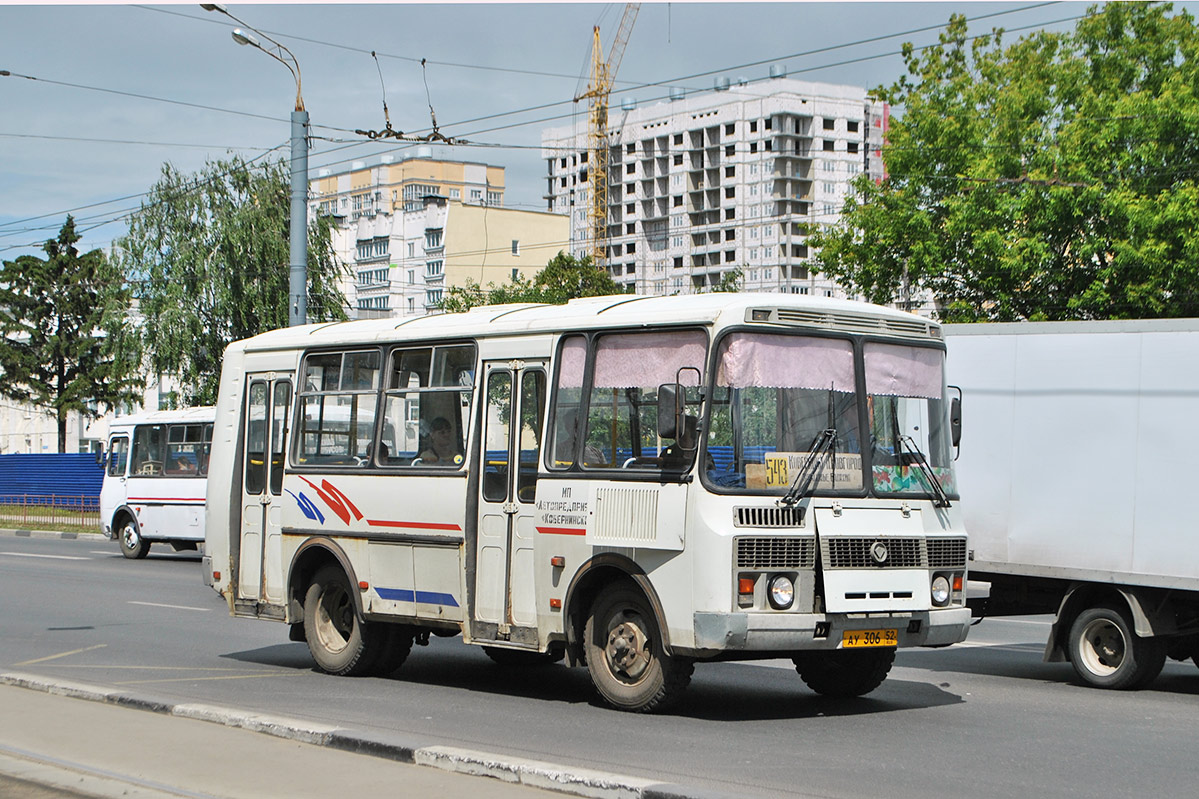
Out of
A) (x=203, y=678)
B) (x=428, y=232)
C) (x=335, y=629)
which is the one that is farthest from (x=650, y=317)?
(x=428, y=232)

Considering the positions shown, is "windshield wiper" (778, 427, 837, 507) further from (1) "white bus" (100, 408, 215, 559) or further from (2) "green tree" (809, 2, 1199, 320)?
(2) "green tree" (809, 2, 1199, 320)

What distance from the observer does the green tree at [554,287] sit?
236 feet

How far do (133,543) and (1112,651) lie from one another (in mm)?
23393

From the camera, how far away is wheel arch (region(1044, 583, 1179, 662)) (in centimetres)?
1173

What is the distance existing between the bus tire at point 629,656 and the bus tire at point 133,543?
2220 centimetres

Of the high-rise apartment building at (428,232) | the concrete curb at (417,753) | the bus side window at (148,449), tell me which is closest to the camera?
the concrete curb at (417,753)

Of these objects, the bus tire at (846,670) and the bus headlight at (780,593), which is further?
the bus tire at (846,670)

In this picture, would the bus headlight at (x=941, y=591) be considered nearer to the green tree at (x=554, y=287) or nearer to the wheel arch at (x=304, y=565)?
the wheel arch at (x=304, y=565)

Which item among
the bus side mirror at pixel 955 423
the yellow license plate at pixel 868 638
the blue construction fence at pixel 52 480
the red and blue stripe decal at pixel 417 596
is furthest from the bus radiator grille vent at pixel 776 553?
the blue construction fence at pixel 52 480

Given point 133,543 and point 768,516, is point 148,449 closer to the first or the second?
point 133,543

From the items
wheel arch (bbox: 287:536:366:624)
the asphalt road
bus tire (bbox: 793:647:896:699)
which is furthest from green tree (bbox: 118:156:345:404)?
bus tire (bbox: 793:647:896:699)

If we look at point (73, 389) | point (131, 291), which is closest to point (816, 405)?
point (131, 291)

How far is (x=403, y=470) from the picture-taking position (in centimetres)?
1205

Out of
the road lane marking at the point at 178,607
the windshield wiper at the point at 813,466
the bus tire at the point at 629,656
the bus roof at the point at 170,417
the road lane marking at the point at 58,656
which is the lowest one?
the road lane marking at the point at 178,607
